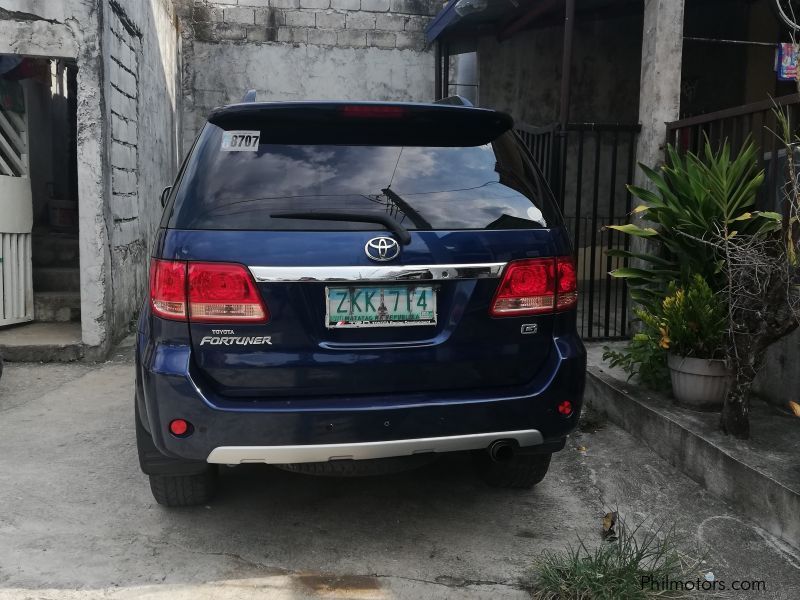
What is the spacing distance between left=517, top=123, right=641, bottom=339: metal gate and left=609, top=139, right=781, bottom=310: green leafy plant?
0.37m

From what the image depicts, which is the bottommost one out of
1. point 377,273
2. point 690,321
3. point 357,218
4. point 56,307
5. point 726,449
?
point 726,449

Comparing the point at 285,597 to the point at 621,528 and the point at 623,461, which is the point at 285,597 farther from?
the point at 623,461

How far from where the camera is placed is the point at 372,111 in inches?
116

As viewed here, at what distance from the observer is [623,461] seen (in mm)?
4090

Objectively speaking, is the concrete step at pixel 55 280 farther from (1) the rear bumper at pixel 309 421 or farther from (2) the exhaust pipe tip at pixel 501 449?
(2) the exhaust pipe tip at pixel 501 449

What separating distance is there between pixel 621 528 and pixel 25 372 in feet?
15.9

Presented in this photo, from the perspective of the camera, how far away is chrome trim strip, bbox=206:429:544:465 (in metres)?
2.69

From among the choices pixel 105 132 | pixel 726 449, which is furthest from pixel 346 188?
pixel 105 132

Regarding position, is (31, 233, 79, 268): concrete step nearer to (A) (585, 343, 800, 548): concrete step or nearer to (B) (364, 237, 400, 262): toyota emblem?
(A) (585, 343, 800, 548): concrete step

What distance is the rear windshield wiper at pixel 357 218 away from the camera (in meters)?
2.75

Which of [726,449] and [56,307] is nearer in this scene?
[726,449]

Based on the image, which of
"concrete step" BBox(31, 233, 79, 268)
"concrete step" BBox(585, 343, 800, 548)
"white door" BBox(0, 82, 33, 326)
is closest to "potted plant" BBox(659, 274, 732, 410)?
"concrete step" BBox(585, 343, 800, 548)

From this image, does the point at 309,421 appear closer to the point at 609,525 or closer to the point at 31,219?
the point at 609,525

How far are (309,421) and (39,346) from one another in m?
4.41
